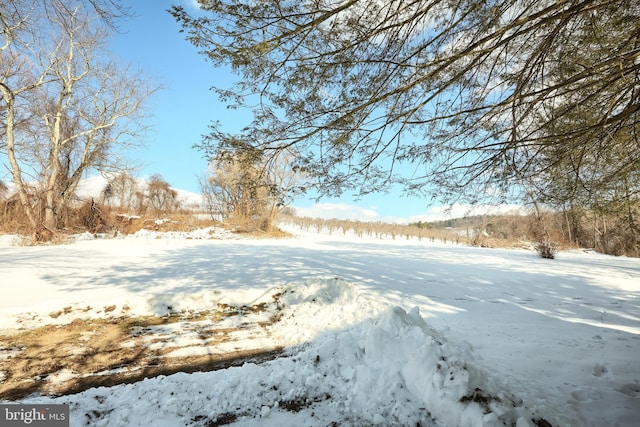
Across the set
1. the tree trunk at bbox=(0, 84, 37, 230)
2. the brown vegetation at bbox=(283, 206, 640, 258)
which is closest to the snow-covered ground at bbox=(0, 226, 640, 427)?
the brown vegetation at bbox=(283, 206, 640, 258)

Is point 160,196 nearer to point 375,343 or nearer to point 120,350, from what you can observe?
point 120,350

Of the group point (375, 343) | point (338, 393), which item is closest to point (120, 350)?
point (338, 393)

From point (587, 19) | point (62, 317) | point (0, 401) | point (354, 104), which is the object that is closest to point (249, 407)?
point (0, 401)

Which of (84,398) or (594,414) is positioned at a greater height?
(594,414)

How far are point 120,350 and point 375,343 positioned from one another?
117 inches

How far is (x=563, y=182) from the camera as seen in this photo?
3752 mm

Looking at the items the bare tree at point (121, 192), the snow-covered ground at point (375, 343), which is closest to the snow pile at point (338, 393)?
the snow-covered ground at point (375, 343)

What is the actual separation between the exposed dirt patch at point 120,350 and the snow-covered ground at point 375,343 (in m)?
0.28

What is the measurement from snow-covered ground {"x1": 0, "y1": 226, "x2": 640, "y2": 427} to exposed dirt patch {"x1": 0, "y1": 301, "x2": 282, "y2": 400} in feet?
0.93

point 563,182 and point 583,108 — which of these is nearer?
point 583,108

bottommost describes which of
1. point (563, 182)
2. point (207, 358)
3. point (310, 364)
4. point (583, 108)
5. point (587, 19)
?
point (207, 358)

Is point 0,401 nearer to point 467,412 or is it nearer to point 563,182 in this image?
point 467,412

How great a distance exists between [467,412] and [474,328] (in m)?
2.24

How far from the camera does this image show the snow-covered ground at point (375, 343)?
1.96 m
